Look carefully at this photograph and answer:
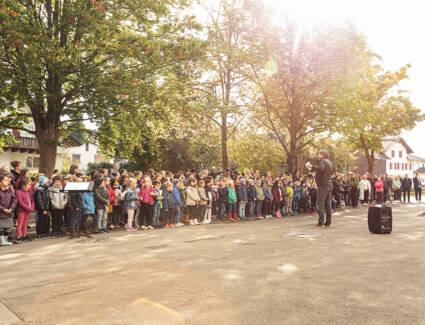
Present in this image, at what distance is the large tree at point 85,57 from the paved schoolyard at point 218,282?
8.76 m

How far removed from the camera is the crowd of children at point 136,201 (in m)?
10.6

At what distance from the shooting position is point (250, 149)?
3025 cm

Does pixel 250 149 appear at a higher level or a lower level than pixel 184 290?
higher

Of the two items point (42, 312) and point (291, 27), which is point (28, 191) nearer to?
point (42, 312)

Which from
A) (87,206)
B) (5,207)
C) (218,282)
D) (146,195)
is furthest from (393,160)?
(218,282)

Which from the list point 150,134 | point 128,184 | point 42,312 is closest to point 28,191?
point 128,184

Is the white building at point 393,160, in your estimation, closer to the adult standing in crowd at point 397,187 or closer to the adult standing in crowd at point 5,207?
the adult standing in crowd at point 397,187

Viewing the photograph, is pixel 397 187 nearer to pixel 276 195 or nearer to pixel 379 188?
pixel 379 188

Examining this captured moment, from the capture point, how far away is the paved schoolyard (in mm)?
4188

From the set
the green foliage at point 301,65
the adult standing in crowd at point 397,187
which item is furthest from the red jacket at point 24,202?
the adult standing in crowd at point 397,187

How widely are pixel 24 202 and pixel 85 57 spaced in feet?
29.7

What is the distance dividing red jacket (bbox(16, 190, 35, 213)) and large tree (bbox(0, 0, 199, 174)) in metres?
6.32

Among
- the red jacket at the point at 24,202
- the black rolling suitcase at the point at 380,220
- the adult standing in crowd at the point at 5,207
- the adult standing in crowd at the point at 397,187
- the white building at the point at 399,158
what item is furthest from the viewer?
the white building at the point at 399,158

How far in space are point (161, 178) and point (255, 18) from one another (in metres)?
12.5
